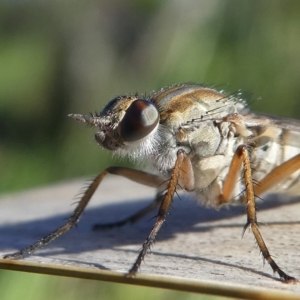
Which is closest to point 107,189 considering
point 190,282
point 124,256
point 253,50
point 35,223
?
point 35,223

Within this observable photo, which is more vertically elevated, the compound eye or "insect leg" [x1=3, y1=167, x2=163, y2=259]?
the compound eye

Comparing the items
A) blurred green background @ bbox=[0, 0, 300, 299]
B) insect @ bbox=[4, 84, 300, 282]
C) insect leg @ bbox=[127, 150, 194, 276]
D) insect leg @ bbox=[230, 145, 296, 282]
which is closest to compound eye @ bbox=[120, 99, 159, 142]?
insect @ bbox=[4, 84, 300, 282]

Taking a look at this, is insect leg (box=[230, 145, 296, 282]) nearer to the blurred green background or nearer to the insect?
the insect

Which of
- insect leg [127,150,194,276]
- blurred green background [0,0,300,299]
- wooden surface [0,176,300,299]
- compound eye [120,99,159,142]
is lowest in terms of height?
wooden surface [0,176,300,299]

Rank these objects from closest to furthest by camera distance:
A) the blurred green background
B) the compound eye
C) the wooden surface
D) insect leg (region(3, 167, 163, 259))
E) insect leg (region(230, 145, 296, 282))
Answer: the wooden surface
insect leg (region(230, 145, 296, 282))
the compound eye
insect leg (region(3, 167, 163, 259))
the blurred green background

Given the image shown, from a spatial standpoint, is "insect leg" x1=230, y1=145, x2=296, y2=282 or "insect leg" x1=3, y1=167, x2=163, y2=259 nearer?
"insect leg" x1=230, y1=145, x2=296, y2=282

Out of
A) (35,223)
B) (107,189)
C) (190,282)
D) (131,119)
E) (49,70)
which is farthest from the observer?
(49,70)

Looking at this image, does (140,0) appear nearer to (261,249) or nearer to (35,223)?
(35,223)

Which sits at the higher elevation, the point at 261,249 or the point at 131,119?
the point at 131,119
